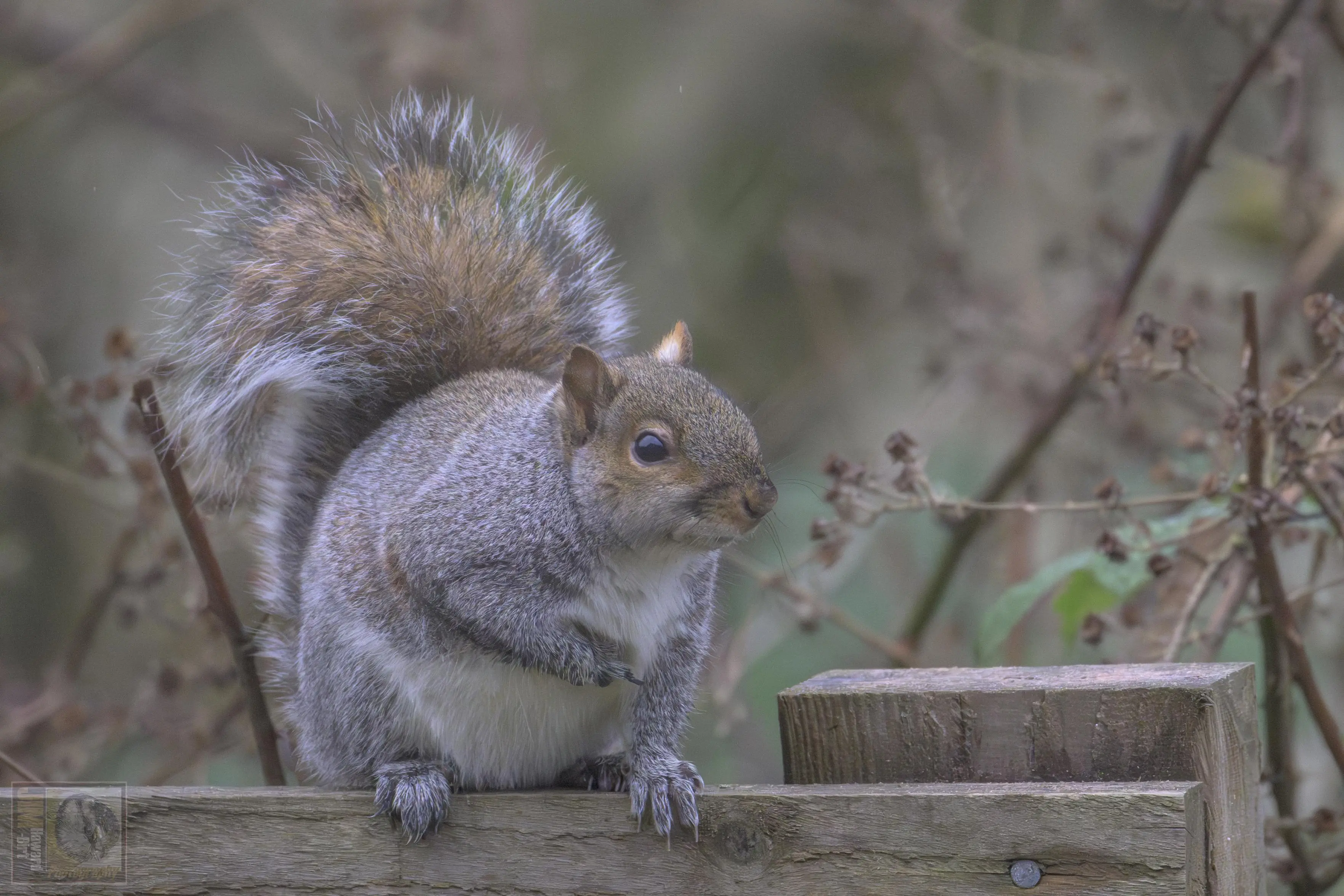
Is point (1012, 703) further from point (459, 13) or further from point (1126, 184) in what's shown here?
point (1126, 184)

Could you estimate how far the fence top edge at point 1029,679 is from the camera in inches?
47.9

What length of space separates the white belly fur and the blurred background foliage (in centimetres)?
71

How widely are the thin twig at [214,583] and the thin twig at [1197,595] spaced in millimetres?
1096

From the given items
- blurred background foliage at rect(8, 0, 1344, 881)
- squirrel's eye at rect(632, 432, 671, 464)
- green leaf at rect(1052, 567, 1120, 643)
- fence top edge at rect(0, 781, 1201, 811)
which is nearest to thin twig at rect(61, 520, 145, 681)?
blurred background foliage at rect(8, 0, 1344, 881)

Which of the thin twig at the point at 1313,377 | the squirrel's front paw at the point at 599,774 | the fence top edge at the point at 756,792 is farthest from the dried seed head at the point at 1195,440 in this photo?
the squirrel's front paw at the point at 599,774

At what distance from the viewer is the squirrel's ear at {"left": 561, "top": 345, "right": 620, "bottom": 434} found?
151 centimetres

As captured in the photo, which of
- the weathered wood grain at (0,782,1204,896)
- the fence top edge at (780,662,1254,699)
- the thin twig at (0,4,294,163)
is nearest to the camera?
the weathered wood grain at (0,782,1204,896)

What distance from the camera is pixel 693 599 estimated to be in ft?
5.07

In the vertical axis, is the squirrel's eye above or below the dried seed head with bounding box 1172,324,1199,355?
below

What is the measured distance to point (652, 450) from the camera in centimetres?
147

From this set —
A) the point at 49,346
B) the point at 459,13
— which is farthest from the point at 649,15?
the point at 49,346

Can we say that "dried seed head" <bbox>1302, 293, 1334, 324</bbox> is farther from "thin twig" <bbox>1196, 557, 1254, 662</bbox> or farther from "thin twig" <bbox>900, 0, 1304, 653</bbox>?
"thin twig" <bbox>900, 0, 1304, 653</bbox>

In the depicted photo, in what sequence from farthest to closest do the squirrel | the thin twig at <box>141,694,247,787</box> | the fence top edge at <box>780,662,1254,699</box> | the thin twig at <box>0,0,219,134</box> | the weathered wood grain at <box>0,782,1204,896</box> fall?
the thin twig at <box>0,0,219,134</box>
the thin twig at <box>141,694,247,787</box>
the squirrel
the fence top edge at <box>780,662,1254,699</box>
the weathered wood grain at <box>0,782,1204,896</box>

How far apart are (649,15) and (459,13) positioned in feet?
3.18
